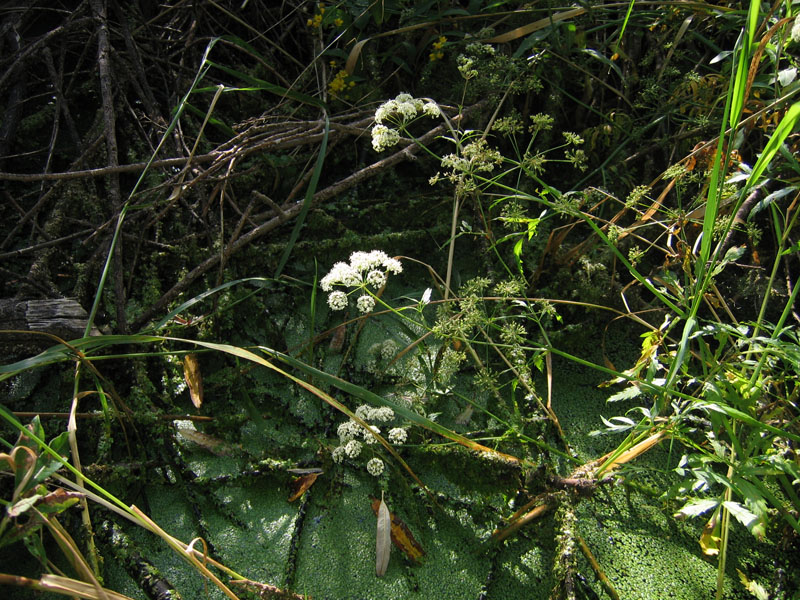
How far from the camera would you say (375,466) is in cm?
129

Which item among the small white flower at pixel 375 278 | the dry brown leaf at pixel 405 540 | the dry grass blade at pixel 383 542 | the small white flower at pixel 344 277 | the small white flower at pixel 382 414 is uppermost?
A: the small white flower at pixel 344 277

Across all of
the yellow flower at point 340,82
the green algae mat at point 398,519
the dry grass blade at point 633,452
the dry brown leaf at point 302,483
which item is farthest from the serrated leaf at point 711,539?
the yellow flower at point 340,82

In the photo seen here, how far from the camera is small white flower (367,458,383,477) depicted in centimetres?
129

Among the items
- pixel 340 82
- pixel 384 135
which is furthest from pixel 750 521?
pixel 340 82

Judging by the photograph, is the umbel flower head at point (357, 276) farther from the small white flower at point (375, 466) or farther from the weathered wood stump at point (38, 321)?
the weathered wood stump at point (38, 321)

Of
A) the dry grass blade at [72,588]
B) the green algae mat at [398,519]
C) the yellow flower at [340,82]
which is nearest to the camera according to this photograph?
the dry grass blade at [72,588]

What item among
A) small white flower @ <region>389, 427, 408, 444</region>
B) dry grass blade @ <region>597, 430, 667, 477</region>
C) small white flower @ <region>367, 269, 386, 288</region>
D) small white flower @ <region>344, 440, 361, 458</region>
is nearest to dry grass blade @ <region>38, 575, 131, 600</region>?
small white flower @ <region>344, 440, 361, 458</region>

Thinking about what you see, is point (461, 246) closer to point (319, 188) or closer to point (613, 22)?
point (319, 188)

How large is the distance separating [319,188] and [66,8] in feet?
4.42

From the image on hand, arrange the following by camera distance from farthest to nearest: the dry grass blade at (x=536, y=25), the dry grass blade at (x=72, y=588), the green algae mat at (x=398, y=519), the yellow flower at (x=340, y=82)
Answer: the yellow flower at (x=340, y=82) → the dry grass blade at (x=536, y=25) → the green algae mat at (x=398, y=519) → the dry grass blade at (x=72, y=588)

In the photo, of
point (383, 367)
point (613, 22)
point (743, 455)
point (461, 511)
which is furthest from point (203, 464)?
point (613, 22)

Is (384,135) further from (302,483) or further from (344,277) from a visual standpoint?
(302,483)

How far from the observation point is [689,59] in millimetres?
1839

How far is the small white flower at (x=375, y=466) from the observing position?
1287 mm
